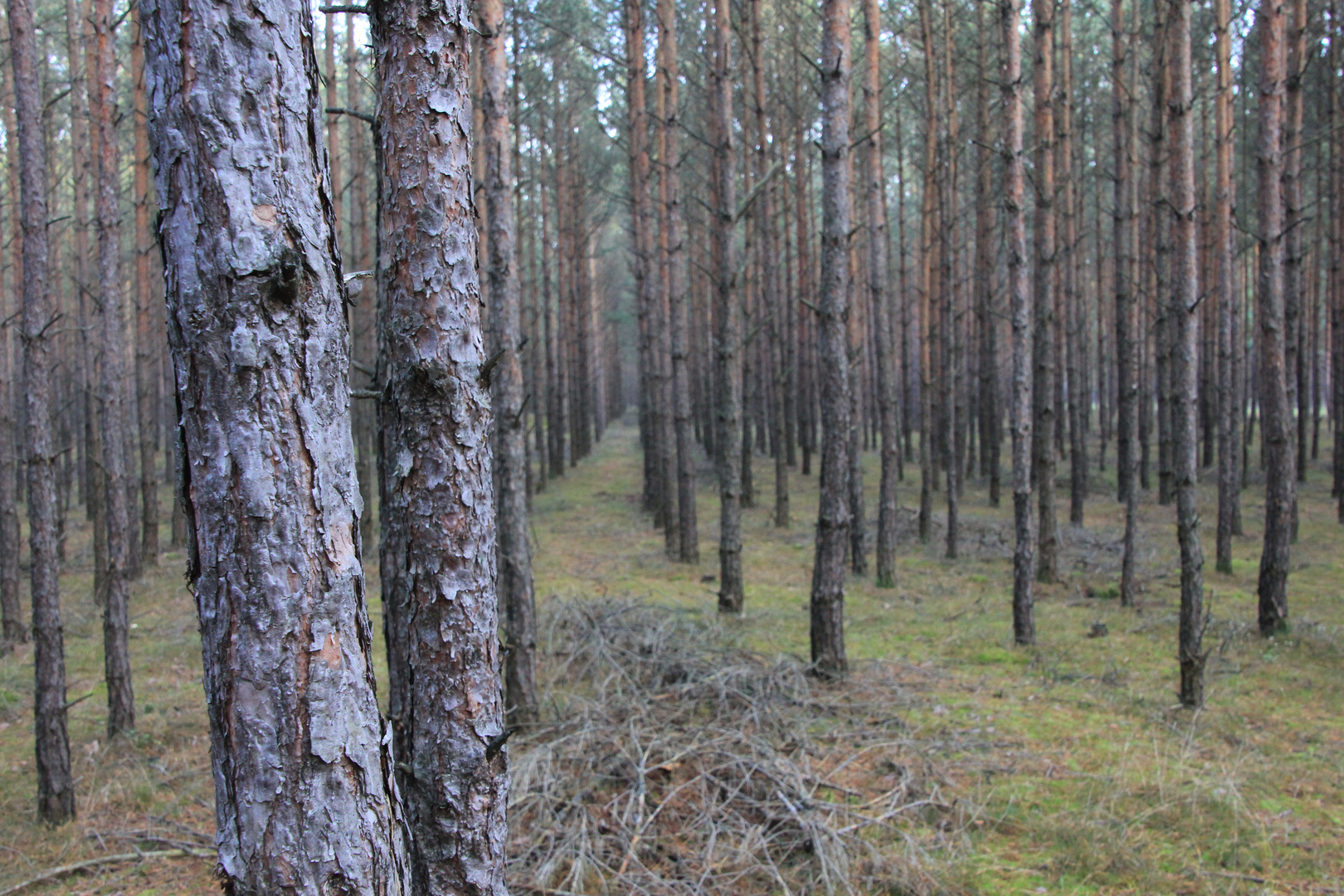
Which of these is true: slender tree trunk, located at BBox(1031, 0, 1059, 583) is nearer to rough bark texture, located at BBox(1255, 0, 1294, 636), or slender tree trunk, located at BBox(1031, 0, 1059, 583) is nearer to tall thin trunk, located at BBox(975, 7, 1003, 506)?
rough bark texture, located at BBox(1255, 0, 1294, 636)

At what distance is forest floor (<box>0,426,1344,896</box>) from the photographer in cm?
403

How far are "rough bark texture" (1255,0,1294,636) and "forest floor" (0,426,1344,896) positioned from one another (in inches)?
20.9

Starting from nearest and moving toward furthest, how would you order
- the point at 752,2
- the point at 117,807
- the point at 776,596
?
the point at 117,807 → the point at 776,596 → the point at 752,2

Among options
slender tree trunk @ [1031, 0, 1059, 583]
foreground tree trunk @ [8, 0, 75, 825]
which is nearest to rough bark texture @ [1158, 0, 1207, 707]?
slender tree trunk @ [1031, 0, 1059, 583]

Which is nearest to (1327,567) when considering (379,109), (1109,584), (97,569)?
(1109,584)

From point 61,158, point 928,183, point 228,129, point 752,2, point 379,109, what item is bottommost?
point 228,129

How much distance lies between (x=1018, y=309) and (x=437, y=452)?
19.0ft

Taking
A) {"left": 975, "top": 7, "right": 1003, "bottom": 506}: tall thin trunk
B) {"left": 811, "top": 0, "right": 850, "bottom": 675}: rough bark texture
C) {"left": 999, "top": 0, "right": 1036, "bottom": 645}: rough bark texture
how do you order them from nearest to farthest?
1. {"left": 811, "top": 0, "right": 850, "bottom": 675}: rough bark texture
2. {"left": 999, "top": 0, "right": 1036, "bottom": 645}: rough bark texture
3. {"left": 975, "top": 7, "right": 1003, "bottom": 506}: tall thin trunk

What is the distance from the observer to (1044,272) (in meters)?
8.54

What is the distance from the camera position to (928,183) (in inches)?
482

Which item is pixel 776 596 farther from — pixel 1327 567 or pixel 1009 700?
pixel 1327 567

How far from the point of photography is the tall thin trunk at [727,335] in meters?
8.20

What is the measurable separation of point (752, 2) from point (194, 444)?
10332 mm

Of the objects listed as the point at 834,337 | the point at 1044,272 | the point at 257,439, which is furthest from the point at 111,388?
the point at 1044,272
